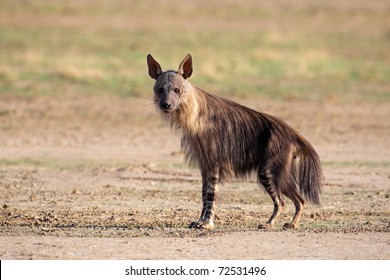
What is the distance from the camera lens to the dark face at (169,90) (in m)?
9.06

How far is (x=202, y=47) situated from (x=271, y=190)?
1772cm

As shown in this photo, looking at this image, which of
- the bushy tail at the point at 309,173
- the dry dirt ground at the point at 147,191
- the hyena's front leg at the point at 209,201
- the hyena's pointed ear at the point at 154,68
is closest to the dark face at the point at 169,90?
the hyena's pointed ear at the point at 154,68

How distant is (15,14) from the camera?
3309 cm

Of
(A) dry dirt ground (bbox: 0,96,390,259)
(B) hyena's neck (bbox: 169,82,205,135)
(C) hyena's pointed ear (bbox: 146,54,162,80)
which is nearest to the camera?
(A) dry dirt ground (bbox: 0,96,390,259)

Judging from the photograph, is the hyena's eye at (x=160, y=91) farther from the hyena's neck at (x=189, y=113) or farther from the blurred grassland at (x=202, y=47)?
the blurred grassland at (x=202, y=47)

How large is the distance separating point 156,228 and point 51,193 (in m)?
2.29

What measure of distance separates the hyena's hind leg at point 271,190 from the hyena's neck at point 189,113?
711 millimetres

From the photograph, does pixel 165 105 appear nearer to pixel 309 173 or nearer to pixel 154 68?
pixel 154 68

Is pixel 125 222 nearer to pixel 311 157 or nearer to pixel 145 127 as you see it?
pixel 311 157

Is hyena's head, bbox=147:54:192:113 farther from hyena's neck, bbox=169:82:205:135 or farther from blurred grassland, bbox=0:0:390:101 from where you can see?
blurred grassland, bbox=0:0:390:101

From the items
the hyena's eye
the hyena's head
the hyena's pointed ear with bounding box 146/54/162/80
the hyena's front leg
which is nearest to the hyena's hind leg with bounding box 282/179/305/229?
the hyena's front leg

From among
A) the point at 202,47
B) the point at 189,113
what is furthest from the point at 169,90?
the point at 202,47

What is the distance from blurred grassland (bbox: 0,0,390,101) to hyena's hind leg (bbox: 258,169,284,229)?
1024 cm

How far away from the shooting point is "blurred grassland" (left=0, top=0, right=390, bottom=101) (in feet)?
66.9
